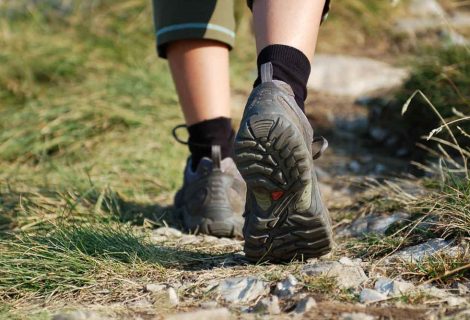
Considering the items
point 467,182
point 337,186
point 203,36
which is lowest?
point 337,186

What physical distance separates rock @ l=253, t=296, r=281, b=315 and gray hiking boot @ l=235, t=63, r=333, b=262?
0.66 feet

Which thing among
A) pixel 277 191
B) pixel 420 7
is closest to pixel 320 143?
pixel 277 191

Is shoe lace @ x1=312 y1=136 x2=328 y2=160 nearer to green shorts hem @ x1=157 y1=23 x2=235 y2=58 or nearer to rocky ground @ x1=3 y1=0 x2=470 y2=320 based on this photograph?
rocky ground @ x1=3 y1=0 x2=470 y2=320

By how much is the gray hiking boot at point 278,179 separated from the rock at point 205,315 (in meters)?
0.29

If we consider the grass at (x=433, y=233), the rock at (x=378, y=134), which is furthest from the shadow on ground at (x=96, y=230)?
the rock at (x=378, y=134)

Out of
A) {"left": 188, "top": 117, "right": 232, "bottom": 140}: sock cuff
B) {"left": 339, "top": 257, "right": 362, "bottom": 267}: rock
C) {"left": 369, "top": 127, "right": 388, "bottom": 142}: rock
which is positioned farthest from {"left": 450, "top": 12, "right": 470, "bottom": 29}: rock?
{"left": 339, "top": 257, "right": 362, "bottom": 267}: rock

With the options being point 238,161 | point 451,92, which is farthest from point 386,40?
point 238,161

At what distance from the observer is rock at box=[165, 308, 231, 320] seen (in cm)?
131

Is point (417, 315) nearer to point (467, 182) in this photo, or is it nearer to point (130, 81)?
point (467, 182)

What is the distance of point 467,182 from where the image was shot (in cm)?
187

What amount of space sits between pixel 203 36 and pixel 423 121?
4.87 feet

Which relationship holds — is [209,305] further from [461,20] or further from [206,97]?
[461,20]

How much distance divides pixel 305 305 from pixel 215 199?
0.81 m

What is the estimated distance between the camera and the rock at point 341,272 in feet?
5.08
